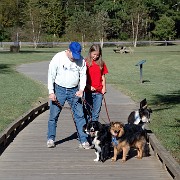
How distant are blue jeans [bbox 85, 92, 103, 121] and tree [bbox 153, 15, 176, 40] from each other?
76.8m

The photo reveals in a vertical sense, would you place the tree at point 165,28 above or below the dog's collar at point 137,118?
above

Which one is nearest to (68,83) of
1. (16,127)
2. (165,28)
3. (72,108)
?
(72,108)

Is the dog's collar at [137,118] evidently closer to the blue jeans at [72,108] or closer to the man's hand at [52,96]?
the blue jeans at [72,108]

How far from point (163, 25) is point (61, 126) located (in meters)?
75.5

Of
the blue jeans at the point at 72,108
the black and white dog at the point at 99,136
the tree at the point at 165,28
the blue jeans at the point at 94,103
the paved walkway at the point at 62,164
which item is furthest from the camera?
the tree at the point at 165,28

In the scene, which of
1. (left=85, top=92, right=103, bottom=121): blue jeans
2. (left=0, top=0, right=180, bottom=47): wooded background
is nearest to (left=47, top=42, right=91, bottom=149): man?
(left=85, top=92, right=103, bottom=121): blue jeans

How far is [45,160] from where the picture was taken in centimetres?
809

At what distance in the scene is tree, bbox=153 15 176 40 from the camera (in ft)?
276

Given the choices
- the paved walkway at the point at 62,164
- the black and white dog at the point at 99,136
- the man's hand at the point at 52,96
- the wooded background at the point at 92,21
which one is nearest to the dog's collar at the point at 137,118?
the paved walkway at the point at 62,164

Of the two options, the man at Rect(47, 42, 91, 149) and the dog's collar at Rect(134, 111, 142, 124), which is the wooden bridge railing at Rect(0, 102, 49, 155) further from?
the dog's collar at Rect(134, 111, 142, 124)

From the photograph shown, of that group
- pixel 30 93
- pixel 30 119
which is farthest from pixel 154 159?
pixel 30 93

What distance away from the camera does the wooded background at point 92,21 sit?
78062 millimetres

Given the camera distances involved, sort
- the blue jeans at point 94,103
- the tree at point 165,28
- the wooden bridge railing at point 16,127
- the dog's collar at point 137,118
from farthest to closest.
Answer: the tree at point 165,28, the dog's collar at point 137,118, the blue jeans at point 94,103, the wooden bridge railing at point 16,127

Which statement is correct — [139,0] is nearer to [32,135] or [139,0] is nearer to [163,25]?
[163,25]
